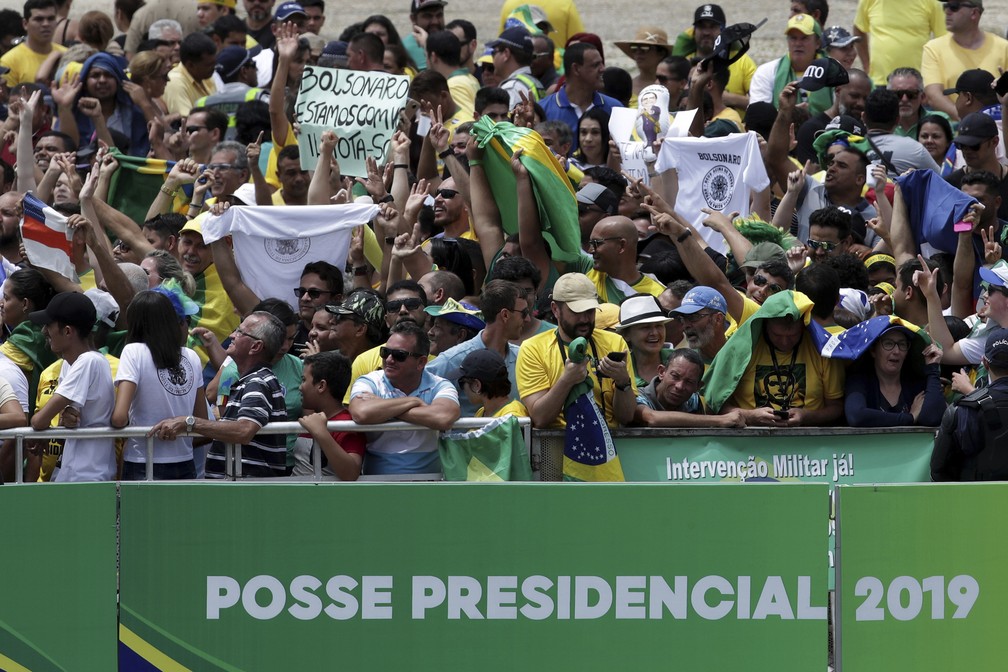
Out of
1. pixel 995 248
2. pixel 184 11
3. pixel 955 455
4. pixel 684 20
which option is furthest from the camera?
pixel 684 20

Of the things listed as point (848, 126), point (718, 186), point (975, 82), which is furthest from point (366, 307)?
point (975, 82)

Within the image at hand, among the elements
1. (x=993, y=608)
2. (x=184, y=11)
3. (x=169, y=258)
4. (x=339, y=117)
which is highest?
(x=184, y=11)

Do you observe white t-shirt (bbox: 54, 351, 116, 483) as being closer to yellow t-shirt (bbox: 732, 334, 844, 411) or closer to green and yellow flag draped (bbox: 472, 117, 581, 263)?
green and yellow flag draped (bbox: 472, 117, 581, 263)

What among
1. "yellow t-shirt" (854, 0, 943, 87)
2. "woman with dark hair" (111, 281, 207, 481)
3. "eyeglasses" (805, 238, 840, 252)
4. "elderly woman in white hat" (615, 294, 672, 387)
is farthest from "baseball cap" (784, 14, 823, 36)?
"woman with dark hair" (111, 281, 207, 481)

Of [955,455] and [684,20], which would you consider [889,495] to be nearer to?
[955,455]

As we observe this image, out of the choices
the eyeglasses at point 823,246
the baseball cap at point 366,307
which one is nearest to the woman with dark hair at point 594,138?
the eyeglasses at point 823,246

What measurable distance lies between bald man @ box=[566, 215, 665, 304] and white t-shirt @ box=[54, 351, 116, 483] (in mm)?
3016

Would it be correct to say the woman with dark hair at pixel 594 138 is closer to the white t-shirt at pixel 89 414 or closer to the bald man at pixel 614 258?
the bald man at pixel 614 258

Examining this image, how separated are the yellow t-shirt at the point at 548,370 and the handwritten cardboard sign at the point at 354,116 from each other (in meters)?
3.35

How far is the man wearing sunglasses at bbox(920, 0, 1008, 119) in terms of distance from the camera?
1372 cm

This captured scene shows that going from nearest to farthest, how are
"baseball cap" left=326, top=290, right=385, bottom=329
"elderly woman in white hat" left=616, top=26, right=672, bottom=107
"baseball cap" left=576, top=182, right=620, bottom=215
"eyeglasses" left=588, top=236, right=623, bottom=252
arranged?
"baseball cap" left=326, top=290, right=385, bottom=329
"eyeglasses" left=588, top=236, right=623, bottom=252
"baseball cap" left=576, top=182, right=620, bottom=215
"elderly woman in white hat" left=616, top=26, right=672, bottom=107

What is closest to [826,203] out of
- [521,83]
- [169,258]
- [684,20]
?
[521,83]

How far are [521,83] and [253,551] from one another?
22.3ft

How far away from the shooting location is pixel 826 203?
37.3 ft
